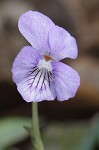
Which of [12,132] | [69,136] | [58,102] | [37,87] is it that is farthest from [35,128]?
[58,102]

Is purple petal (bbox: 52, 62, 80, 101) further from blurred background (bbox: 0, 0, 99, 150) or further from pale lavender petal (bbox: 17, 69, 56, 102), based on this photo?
blurred background (bbox: 0, 0, 99, 150)

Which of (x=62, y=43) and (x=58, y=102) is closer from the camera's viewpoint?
(x=62, y=43)

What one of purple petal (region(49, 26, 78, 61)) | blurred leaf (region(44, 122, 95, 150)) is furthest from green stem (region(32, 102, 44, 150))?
blurred leaf (region(44, 122, 95, 150))

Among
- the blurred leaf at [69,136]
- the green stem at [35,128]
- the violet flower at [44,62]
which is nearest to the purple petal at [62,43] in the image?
the violet flower at [44,62]

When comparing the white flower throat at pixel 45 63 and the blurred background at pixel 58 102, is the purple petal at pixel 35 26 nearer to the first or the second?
the white flower throat at pixel 45 63

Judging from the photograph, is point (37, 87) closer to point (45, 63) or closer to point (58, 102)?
point (45, 63)

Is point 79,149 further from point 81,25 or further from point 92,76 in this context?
point 81,25
